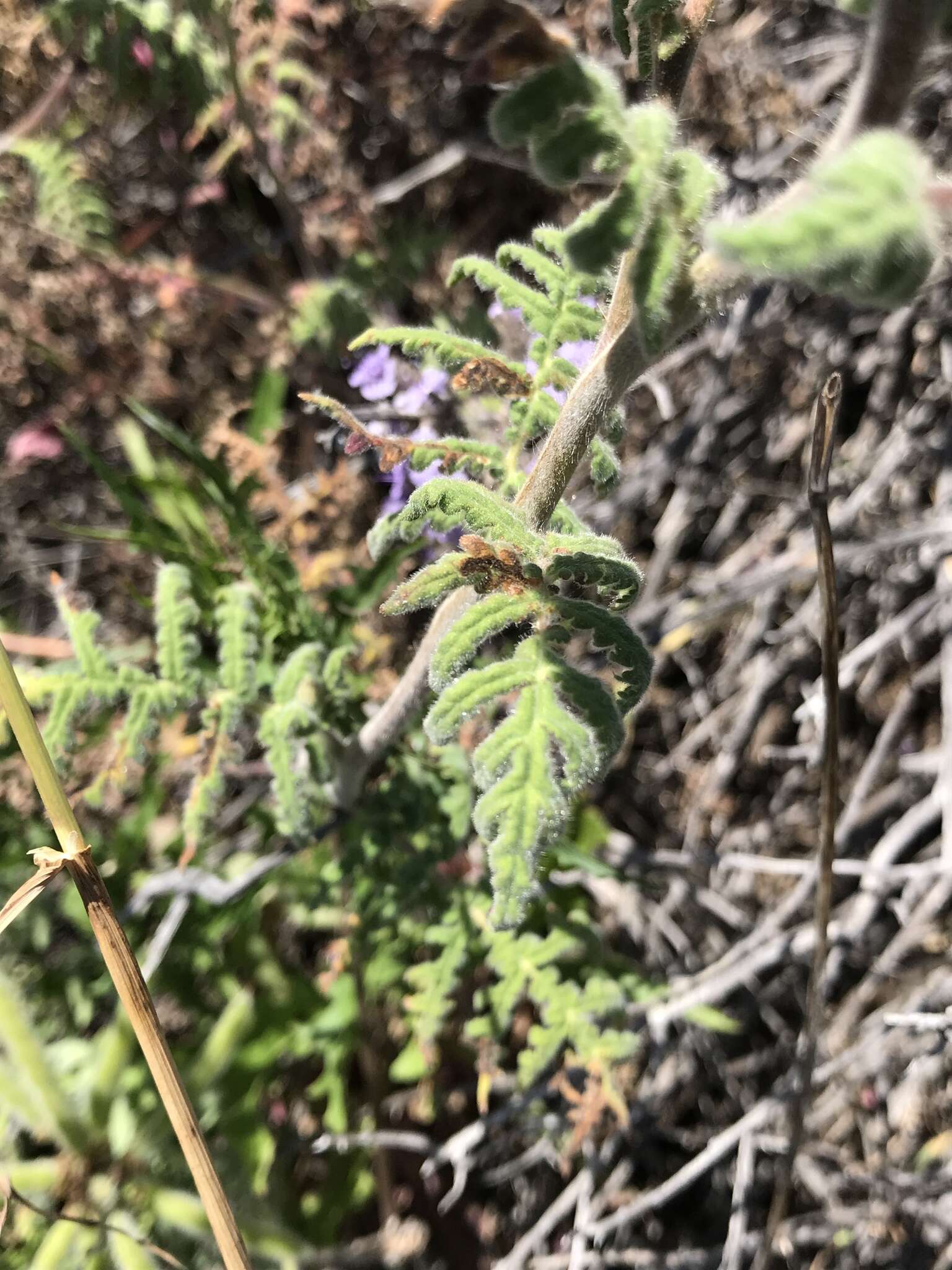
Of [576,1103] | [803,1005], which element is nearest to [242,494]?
[576,1103]

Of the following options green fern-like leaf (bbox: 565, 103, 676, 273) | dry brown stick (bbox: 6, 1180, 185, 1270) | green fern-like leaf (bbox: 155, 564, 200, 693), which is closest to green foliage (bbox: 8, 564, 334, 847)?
green fern-like leaf (bbox: 155, 564, 200, 693)

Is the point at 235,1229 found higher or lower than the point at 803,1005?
higher

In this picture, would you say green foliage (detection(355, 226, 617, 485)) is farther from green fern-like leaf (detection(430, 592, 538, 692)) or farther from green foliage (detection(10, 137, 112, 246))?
green foliage (detection(10, 137, 112, 246))

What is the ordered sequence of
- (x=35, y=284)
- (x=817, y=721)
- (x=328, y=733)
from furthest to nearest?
(x=35, y=284), (x=817, y=721), (x=328, y=733)

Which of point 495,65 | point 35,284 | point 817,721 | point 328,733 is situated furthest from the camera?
point 35,284

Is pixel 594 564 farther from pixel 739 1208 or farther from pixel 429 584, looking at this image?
pixel 739 1208

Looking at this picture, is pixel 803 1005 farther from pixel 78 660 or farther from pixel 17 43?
pixel 17 43

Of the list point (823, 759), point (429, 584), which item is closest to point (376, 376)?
point (429, 584)
